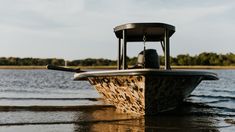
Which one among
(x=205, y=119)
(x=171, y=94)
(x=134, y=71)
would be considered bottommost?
(x=205, y=119)

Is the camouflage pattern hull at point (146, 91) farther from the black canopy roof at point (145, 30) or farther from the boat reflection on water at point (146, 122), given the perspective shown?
the black canopy roof at point (145, 30)

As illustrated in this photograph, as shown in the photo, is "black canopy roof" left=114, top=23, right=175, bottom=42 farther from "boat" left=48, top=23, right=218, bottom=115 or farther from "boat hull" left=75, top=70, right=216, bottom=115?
"boat hull" left=75, top=70, right=216, bottom=115

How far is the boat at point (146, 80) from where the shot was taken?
1052 cm

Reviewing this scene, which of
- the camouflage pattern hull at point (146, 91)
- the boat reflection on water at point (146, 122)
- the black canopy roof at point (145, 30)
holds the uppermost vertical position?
the black canopy roof at point (145, 30)

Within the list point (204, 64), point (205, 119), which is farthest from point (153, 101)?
point (204, 64)

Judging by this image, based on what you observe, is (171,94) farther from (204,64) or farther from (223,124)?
(204,64)

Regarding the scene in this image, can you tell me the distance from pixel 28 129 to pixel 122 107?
368 cm

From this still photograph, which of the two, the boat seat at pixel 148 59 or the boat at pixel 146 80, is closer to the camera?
the boat at pixel 146 80

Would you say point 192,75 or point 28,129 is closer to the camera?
point 28,129

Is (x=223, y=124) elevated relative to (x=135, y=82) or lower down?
lower down

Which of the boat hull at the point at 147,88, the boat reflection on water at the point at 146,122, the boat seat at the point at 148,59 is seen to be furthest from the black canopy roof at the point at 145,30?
the boat reflection on water at the point at 146,122

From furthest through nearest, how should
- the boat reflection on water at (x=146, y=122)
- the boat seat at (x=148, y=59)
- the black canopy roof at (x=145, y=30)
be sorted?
1. the boat seat at (x=148, y=59)
2. the black canopy roof at (x=145, y=30)
3. the boat reflection on water at (x=146, y=122)

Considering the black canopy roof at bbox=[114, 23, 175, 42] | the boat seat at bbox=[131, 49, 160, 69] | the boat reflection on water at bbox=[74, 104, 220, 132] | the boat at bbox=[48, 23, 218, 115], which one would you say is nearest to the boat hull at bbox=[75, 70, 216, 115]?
the boat at bbox=[48, 23, 218, 115]

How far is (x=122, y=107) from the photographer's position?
12773mm
